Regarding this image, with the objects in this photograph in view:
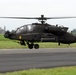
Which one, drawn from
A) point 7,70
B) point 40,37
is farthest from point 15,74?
point 40,37

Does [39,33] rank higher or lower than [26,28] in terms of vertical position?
lower

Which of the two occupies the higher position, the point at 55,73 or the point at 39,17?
the point at 39,17

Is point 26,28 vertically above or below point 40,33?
above

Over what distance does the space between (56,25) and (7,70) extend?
22.4 m

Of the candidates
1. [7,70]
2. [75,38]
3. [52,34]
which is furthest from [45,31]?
[7,70]

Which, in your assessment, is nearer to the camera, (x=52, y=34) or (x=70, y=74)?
(x=70, y=74)

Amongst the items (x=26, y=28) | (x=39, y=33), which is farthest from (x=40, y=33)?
(x=26, y=28)

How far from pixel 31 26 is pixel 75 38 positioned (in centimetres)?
506

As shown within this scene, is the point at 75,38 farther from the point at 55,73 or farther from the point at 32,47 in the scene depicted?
the point at 55,73

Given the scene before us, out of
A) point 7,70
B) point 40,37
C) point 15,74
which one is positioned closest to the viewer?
point 15,74

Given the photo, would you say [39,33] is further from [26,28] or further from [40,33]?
[26,28]

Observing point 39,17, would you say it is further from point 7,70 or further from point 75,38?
point 7,70

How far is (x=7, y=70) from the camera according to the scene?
14547mm

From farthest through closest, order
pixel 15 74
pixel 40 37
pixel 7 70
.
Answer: pixel 40 37 < pixel 7 70 < pixel 15 74
